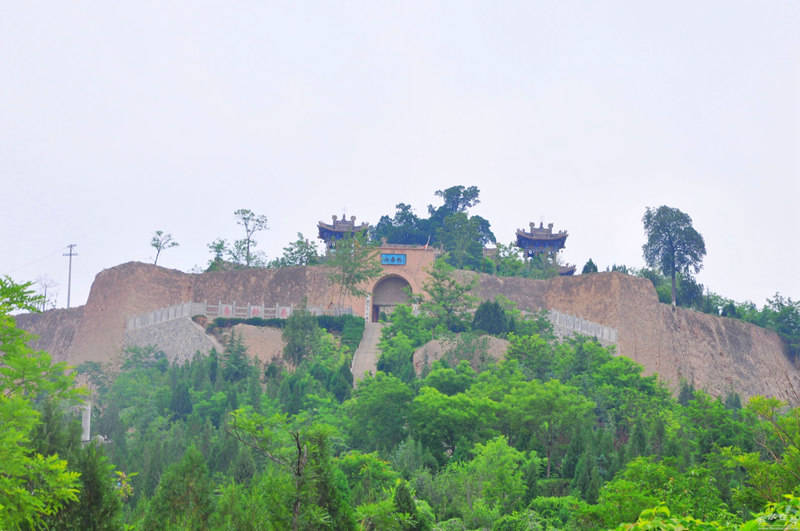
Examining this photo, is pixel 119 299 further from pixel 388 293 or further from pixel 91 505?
pixel 91 505

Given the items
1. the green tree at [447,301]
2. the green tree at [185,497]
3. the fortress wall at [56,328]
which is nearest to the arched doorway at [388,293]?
the green tree at [447,301]

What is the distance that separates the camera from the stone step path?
30.8m

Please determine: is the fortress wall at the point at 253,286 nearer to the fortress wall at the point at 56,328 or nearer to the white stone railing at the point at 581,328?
the fortress wall at the point at 56,328

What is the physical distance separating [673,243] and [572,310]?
666cm

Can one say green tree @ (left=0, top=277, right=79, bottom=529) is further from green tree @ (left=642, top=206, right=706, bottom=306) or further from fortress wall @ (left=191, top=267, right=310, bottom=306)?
green tree @ (left=642, top=206, right=706, bottom=306)

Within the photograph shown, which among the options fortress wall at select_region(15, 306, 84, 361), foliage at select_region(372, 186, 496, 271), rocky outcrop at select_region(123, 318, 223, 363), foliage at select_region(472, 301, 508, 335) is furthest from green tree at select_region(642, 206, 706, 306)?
fortress wall at select_region(15, 306, 84, 361)

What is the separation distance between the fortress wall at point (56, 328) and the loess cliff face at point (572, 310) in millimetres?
117

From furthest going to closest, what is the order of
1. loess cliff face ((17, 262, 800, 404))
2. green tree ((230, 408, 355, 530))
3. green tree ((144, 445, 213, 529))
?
loess cliff face ((17, 262, 800, 404)) < green tree ((144, 445, 213, 529)) < green tree ((230, 408, 355, 530))

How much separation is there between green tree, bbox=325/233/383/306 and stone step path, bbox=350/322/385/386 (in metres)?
1.56

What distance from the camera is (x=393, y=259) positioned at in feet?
126

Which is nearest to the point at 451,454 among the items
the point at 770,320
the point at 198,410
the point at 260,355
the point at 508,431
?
the point at 508,431

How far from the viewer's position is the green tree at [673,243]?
134ft

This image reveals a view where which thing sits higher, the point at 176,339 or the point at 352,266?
the point at 352,266

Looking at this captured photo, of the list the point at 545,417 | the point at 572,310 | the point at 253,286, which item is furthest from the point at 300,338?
the point at 545,417
